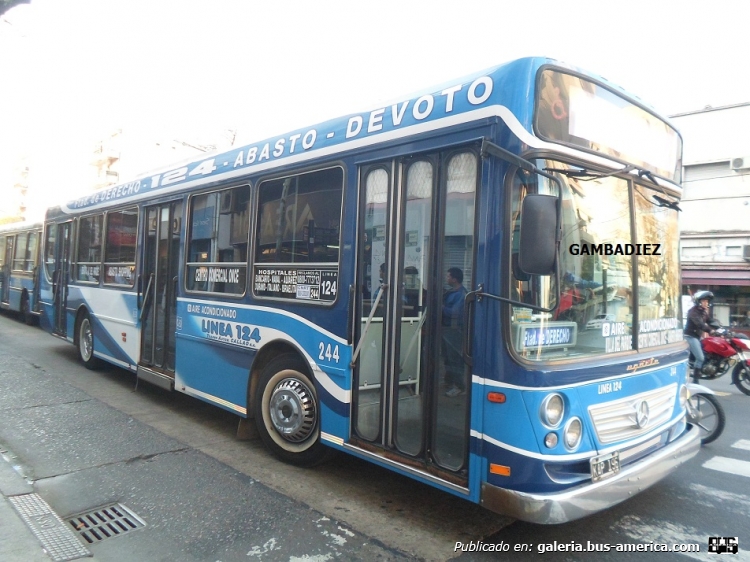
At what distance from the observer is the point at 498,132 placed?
357 cm

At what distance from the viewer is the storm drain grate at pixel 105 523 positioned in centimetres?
393

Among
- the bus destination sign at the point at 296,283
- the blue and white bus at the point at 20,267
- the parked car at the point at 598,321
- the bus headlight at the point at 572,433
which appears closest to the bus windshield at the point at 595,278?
the parked car at the point at 598,321

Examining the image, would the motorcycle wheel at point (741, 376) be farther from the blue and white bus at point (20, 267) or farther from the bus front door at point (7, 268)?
the bus front door at point (7, 268)

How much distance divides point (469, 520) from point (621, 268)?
6.89ft

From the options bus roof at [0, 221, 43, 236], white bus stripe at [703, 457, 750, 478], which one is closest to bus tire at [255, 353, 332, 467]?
white bus stripe at [703, 457, 750, 478]

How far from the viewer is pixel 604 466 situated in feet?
11.8

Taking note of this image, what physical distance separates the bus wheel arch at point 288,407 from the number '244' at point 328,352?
10.8 inches

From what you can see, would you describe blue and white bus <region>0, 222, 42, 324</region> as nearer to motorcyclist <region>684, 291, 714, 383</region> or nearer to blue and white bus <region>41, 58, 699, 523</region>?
blue and white bus <region>41, 58, 699, 523</region>

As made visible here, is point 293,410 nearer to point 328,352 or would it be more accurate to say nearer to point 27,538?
point 328,352

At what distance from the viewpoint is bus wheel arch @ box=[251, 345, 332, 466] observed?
16.4 ft

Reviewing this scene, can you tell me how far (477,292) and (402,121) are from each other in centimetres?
147

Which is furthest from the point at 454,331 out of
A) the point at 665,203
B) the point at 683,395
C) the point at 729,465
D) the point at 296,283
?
the point at 729,465

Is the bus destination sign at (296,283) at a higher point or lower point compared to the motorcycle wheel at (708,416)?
higher

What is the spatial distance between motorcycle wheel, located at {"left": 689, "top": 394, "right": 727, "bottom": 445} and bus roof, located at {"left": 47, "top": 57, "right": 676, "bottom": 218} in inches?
134
